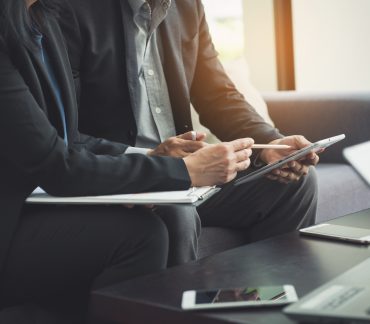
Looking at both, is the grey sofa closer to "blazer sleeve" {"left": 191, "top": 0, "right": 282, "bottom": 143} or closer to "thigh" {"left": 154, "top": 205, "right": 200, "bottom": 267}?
"blazer sleeve" {"left": 191, "top": 0, "right": 282, "bottom": 143}

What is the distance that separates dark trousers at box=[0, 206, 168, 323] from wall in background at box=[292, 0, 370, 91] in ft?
6.79

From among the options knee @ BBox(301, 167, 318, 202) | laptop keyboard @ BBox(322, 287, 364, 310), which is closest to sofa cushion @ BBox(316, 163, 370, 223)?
knee @ BBox(301, 167, 318, 202)

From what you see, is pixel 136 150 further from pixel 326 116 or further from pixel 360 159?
pixel 326 116

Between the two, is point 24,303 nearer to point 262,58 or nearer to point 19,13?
point 19,13

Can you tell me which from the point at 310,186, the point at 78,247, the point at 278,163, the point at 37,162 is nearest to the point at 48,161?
the point at 37,162

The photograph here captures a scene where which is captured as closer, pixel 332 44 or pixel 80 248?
pixel 80 248

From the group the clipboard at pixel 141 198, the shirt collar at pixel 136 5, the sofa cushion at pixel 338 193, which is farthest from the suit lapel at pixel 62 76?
the sofa cushion at pixel 338 193

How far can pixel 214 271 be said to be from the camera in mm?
1062

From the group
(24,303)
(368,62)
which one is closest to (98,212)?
(24,303)

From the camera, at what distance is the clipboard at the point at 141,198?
117cm

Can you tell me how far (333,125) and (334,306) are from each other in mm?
1625

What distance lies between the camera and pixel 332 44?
3189mm

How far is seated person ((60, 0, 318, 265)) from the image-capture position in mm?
1662

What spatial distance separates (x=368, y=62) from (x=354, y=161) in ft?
6.99
